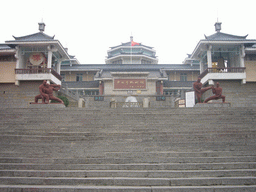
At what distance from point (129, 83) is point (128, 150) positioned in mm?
18823

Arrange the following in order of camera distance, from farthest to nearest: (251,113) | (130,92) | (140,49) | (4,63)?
(140,49), (130,92), (4,63), (251,113)

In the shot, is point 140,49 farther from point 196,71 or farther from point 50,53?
point 50,53

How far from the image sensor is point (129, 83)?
26797mm

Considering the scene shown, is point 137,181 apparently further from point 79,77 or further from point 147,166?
point 79,77

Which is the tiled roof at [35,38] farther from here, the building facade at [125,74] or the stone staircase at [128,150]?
the stone staircase at [128,150]

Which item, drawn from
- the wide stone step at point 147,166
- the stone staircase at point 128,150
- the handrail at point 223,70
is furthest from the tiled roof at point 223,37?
the wide stone step at point 147,166

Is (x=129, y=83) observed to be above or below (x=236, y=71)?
below

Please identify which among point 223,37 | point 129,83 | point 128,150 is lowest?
point 128,150

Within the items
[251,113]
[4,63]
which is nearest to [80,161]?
[251,113]

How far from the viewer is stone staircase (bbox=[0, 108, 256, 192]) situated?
6379 millimetres

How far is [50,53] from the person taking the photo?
76.6ft

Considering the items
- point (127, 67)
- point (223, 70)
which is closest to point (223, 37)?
point (223, 70)

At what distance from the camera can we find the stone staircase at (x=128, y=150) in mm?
6379

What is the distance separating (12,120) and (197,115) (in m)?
9.74
